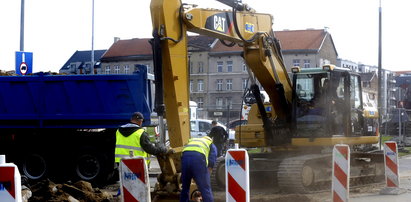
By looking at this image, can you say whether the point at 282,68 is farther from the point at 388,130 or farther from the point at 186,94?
the point at 388,130

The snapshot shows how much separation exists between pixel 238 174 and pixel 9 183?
3.02 m

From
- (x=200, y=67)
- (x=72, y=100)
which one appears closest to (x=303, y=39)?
(x=200, y=67)

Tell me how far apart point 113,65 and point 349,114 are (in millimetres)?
76458

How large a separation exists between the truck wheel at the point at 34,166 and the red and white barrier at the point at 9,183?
1159 centimetres

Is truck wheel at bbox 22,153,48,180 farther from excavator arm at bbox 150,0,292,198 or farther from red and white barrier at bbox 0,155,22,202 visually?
red and white barrier at bbox 0,155,22,202

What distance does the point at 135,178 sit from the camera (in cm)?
853

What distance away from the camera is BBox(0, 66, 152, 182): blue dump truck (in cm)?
1803

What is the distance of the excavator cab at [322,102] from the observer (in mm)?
15180

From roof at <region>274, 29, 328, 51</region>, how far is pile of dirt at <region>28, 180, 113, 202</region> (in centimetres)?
7143

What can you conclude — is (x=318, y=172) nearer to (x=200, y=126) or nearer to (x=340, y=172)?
(x=340, y=172)

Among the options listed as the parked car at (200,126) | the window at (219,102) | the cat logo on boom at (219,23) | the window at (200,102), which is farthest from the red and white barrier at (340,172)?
the window at (200,102)

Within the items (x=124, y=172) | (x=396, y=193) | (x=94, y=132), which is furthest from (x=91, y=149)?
(x=124, y=172)

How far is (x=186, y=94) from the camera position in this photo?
1196 cm

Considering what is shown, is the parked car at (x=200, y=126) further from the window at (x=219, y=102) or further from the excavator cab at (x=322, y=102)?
the window at (x=219, y=102)
